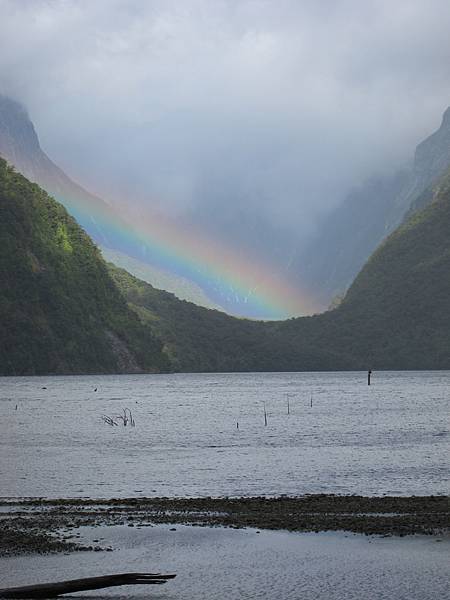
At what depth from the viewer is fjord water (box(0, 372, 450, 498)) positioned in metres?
41.0

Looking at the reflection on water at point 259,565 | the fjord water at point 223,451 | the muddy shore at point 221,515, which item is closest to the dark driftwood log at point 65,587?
the reflection on water at point 259,565

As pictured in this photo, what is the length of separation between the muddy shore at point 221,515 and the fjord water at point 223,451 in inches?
138

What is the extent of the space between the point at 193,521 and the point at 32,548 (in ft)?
22.9

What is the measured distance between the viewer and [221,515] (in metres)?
31.4

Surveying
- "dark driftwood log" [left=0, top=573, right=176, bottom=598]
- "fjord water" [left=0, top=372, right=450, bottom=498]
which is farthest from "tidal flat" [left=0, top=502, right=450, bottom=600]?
"fjord water" [left=0, top=372, right=450, bottom=498]

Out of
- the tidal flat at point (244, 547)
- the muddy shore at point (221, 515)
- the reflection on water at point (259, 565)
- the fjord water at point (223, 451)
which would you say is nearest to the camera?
the reflection on water at point (259, 565)

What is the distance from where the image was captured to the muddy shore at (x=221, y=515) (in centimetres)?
2691

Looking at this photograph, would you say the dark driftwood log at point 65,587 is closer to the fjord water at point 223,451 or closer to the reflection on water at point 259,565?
the reflection on water at point 259,565

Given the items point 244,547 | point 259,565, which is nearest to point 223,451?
point 244,547

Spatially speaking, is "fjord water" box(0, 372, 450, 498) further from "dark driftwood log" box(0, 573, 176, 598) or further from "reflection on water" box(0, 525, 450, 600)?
"dark driftwood log" box(0, 573, 176, 598)

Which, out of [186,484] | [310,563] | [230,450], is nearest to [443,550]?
[310,563]

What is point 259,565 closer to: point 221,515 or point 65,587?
point 65,587

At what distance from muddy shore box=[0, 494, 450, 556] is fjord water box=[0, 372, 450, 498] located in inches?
A: 138

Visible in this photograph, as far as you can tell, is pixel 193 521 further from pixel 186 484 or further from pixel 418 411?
pixel 418 411
